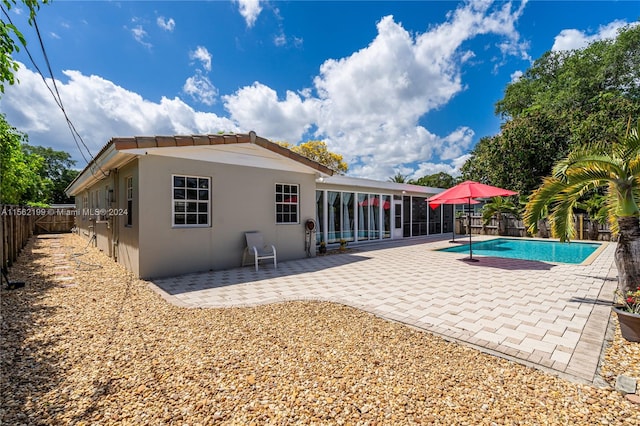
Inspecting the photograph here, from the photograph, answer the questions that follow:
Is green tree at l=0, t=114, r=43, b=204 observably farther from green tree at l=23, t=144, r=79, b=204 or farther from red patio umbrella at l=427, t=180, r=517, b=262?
green tree at l=23, t=144, r=79, b=204

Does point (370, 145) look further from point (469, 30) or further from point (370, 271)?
point (370, 271)

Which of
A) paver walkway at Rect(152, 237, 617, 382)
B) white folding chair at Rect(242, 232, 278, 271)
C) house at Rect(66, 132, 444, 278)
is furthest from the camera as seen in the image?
white folding chair at Rect(242, 232, 278, 271)

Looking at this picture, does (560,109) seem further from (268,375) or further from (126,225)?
(126,225)

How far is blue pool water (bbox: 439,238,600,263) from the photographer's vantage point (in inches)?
451

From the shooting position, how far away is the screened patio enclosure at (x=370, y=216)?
1350 cm

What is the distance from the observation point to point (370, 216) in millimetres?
15508

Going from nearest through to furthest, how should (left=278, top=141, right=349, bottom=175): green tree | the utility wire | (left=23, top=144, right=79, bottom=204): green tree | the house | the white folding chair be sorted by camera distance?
the utility wire → the house → the white folding chair → (left=278, top=141, right=349, bottom=175): green tree → (left=23, top=144, right=79, bottom=204): green tree

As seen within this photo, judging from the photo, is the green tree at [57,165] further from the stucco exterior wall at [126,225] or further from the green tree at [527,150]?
the green tree at [527,150]

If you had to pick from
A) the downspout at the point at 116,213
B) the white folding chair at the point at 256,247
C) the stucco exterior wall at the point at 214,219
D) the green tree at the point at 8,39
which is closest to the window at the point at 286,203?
the stucco exterior wall at the point at 214,219

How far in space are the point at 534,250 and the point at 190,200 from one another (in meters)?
14.4

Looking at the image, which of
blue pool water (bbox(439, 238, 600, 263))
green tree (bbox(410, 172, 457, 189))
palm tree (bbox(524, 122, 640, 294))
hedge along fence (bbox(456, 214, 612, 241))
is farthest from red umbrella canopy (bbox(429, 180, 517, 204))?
green tree (bbox(410, 172, 457, 189))

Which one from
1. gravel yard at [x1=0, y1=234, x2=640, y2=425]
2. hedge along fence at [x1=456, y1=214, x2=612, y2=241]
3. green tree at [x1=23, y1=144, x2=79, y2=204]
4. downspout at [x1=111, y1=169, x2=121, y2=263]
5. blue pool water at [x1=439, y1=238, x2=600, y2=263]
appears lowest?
blue pool water at [x1=439, y1=238, x2=600, y2=263]

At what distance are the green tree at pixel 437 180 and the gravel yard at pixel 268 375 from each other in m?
43.9

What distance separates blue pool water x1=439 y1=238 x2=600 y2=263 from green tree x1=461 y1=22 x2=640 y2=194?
503 centimetres
